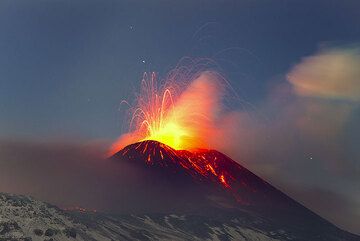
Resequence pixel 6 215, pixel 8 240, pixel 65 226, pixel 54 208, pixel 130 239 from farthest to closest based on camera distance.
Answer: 1. pixel 130 239
2. pixel 54 208
3. pixel 65 226
4. pixel 6 215
5. pixel 8 240

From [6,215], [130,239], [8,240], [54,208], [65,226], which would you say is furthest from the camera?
[130,239]

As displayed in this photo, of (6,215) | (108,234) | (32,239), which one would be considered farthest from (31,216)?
(108,234)

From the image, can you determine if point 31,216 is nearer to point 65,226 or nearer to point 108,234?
point 65,226

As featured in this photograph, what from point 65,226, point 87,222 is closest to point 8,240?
point 65,226

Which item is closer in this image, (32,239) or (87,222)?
(32,239)

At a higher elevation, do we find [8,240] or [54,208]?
[54,208]

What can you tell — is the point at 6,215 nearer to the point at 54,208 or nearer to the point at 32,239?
the point at 32,239

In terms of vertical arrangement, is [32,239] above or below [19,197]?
below

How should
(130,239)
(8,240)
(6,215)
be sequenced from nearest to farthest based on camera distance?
(8,240)
(6,215)
(130,239)

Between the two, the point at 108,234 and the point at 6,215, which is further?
the point at 108,234
